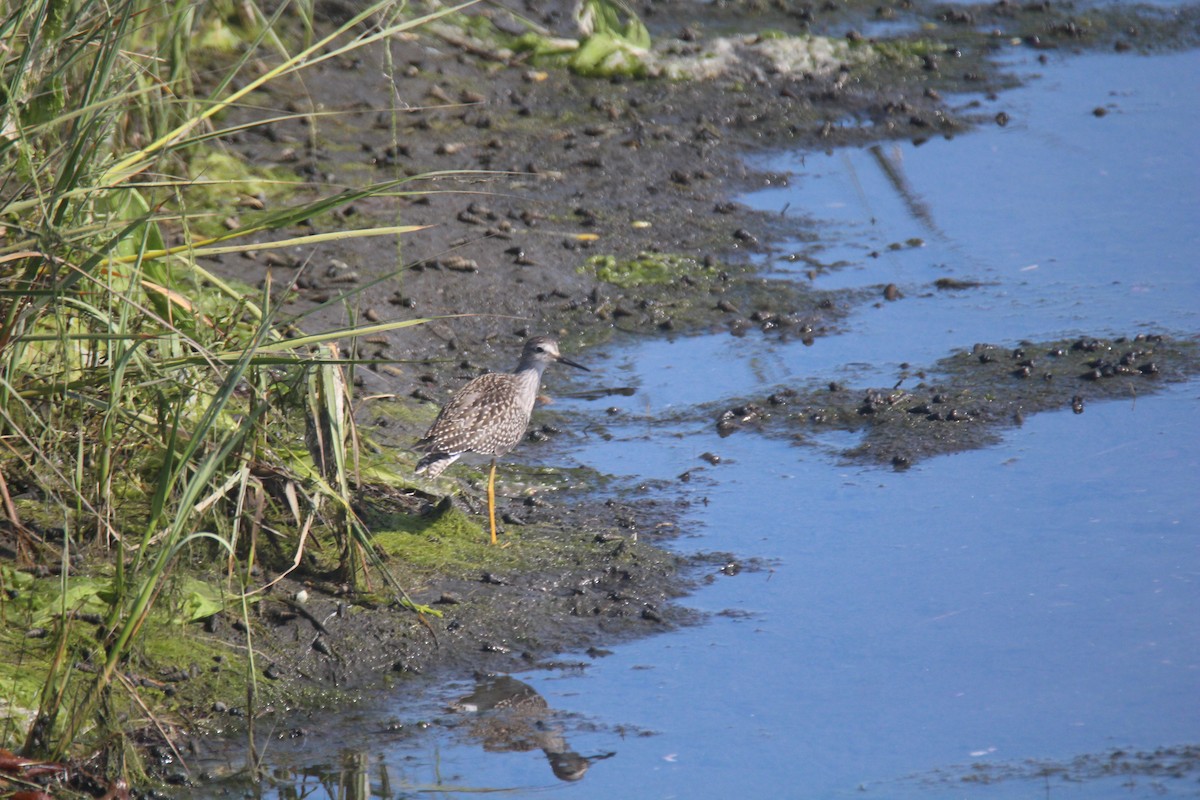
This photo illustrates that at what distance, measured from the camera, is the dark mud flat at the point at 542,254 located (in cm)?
570

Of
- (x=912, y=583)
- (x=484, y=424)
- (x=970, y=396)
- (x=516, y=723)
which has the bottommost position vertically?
(x=516, y=723)

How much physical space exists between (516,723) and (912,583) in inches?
68.3

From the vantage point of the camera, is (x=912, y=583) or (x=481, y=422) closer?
(x=912, y=583)

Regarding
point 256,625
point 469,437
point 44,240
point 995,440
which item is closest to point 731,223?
point 995,440

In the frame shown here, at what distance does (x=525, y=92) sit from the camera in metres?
11.2

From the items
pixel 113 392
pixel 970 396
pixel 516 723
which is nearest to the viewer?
pixel 113 392

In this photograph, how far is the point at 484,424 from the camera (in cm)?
646

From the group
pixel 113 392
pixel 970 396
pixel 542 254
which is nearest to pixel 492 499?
pixel 113 392

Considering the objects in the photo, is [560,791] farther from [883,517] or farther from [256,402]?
[883,517]

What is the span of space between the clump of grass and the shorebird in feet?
2.18

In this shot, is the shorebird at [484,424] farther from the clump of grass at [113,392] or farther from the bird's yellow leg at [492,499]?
the clump of grass at [113,392]

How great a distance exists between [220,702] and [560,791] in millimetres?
1219

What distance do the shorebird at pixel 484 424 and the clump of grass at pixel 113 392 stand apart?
666 millimetres

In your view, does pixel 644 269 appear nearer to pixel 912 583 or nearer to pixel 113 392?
pixel 912 583
